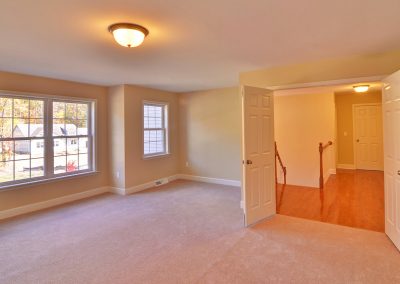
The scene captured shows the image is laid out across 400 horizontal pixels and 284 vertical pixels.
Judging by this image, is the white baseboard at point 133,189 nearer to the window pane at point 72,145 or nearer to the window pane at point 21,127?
the window pane at point 72,145

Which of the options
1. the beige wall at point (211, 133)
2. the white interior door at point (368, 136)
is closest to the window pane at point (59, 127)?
the beige wall at point (211, 133)

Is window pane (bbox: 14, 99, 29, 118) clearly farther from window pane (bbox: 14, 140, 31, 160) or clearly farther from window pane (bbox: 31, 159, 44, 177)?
window pane (bbox: 31, 159, 44, 177)

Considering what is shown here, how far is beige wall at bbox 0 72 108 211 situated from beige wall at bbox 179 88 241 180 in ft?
7.05

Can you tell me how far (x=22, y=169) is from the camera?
423cm

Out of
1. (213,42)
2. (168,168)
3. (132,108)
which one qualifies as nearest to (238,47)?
(213,42)

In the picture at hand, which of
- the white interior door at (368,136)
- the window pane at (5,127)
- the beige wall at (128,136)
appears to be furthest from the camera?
the white interior door at (368,136)

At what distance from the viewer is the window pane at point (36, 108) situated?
14.2 ft

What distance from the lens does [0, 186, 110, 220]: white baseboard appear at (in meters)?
4.01

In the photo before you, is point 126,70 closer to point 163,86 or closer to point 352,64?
point 163,86

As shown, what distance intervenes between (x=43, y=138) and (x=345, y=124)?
27.6 feet

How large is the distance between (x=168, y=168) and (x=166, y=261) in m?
4.01

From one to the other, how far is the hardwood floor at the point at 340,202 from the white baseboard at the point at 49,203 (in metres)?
3.78

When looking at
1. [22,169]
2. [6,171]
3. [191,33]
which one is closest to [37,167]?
[22,169]

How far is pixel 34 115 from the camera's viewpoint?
4363 mm
